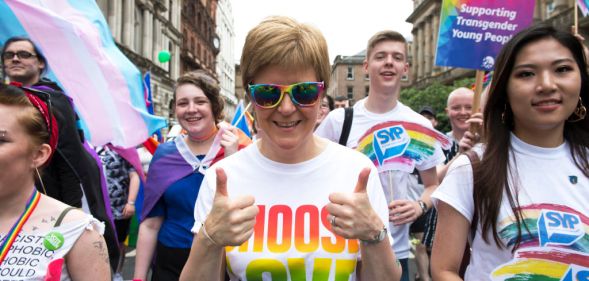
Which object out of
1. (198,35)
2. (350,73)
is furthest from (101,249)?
(350,73)

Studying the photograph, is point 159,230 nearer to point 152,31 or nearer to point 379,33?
point 379,33

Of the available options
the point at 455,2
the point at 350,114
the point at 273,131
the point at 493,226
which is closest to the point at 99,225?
the point at 273,131

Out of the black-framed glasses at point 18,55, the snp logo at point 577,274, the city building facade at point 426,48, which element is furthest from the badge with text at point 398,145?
the city building facade at point 426,48

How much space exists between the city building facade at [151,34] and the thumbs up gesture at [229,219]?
26.9m

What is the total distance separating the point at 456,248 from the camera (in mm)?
1823

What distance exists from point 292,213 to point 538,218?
3.05 feet

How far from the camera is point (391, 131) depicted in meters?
3.37

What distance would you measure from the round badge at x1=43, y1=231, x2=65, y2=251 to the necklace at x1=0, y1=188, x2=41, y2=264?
4.7 inches

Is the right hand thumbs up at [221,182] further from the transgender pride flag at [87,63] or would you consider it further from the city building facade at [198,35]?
the city building facade at [198,35]

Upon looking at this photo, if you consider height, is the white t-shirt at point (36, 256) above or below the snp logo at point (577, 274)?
below

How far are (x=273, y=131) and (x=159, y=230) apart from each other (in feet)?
5.85

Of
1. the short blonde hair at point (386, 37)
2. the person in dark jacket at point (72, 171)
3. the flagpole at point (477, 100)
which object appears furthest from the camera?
the short blonde hair at point (386, 37)

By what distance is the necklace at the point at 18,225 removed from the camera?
171 centimetres

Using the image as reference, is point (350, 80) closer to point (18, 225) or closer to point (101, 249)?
point (101, 249)
